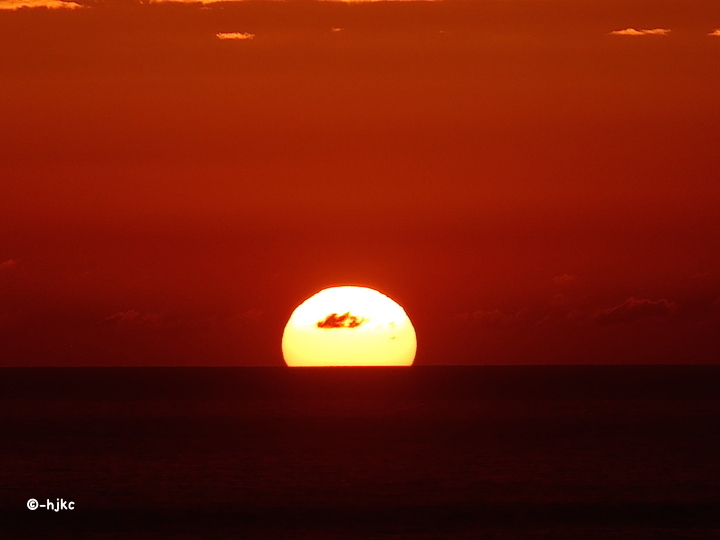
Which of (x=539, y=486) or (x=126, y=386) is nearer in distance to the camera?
(x=539, y=486)

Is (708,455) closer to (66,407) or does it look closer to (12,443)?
(12,443)

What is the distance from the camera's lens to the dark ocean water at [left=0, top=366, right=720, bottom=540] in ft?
120

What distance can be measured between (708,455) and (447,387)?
99.4m

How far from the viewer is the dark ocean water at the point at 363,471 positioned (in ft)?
120

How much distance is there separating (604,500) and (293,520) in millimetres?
12943

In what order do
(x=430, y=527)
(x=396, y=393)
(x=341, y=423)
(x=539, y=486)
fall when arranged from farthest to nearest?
1. (x=396, y=393)
2. (x=341, y=423)
3. (x=539, y=486)
4. (x=430, y=527)

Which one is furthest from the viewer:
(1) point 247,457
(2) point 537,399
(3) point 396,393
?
(3) point 396,393

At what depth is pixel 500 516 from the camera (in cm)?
3853

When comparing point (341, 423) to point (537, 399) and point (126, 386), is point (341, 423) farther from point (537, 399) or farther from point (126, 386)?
point (126, 386)

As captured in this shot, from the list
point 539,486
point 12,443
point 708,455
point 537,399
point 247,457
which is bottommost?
point 539,486

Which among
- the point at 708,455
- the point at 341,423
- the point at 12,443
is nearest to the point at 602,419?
the point at 341,423

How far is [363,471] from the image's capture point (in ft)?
176

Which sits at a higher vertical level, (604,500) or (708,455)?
(708,455)

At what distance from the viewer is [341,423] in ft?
292
